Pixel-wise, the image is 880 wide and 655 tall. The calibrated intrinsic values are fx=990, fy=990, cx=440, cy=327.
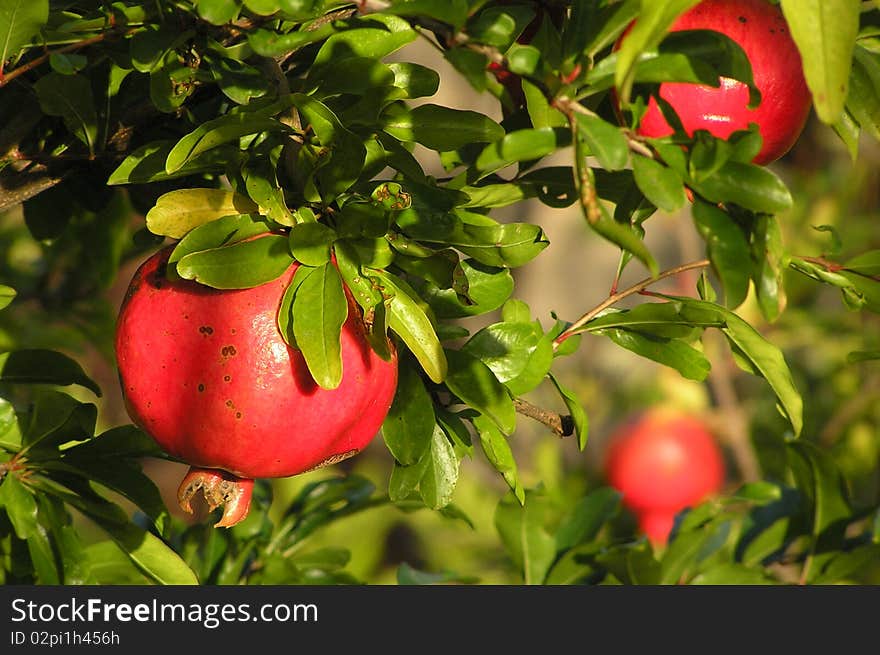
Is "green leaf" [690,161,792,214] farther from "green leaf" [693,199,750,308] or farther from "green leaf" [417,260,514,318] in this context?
"green leaf" [417,260,514,318]

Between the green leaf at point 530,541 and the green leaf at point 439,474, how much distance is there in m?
0.40

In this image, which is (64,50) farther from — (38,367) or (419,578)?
(419,578)

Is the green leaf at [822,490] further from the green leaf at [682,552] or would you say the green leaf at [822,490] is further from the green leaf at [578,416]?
the green leaf at [578,416]

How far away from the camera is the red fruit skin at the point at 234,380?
591mm

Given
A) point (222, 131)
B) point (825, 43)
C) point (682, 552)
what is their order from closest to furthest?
point (825, 43)
point (222, 131)
point (682, 552)

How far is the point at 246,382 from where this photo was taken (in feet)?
1.94

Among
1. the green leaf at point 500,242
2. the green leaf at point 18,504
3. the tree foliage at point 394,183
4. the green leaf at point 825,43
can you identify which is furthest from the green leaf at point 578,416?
the green leaf at point 18,504

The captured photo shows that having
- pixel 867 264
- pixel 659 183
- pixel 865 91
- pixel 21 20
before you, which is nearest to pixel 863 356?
pixel 867 264

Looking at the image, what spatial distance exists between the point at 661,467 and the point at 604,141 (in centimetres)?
196

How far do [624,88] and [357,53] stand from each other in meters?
0.19

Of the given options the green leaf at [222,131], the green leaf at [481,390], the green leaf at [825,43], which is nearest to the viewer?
the green leaf at [825,43]

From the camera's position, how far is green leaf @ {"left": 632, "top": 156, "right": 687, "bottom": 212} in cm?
51

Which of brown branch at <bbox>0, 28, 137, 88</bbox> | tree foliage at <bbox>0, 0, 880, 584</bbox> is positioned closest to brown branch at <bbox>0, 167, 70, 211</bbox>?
tree foliage at <bbox>0, 0, 880, 584</bbox>

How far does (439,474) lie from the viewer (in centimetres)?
70
